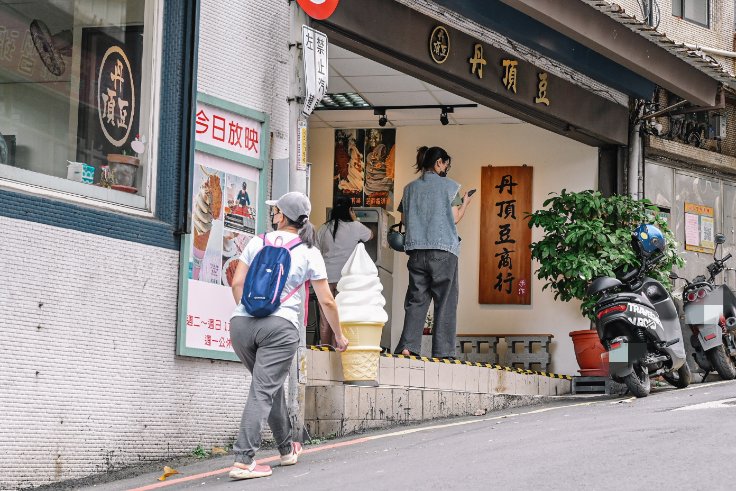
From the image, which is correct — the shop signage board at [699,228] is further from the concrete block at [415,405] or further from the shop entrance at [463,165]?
the concrete block at [415,405]

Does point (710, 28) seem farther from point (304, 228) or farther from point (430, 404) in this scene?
point (304, 228)

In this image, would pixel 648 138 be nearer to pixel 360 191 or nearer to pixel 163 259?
pixel 360 191

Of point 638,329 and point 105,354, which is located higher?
point 638,329

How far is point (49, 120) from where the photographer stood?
9039 mm

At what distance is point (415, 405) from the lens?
37.8 ft

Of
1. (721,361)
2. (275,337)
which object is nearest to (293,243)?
(275,337)

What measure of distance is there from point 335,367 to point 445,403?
1.21 m

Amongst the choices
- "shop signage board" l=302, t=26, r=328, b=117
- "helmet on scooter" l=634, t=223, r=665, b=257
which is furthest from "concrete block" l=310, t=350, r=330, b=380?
"helmet on scooter" l=634, t=223, r=665, b=257

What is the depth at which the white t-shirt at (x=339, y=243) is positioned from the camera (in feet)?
45.9

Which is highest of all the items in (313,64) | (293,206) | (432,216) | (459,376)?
(313,64)

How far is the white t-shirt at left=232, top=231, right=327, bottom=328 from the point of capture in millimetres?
8297

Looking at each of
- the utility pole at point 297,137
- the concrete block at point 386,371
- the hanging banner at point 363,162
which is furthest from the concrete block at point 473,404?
the hanging banner at point 363,162

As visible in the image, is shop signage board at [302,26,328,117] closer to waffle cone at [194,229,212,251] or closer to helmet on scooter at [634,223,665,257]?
waffle cone at [194,229,212,251]

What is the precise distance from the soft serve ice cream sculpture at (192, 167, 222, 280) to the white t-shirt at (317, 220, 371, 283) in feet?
13.0
